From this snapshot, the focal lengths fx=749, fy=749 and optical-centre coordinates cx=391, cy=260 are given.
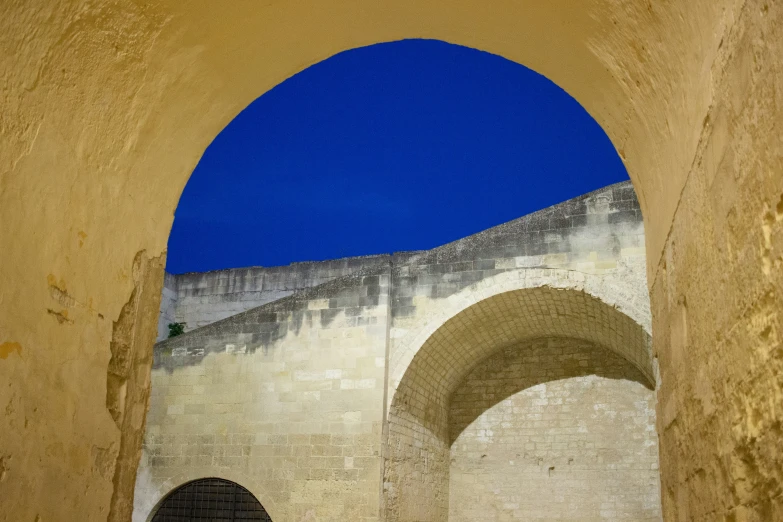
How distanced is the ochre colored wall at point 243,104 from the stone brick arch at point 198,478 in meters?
7.38

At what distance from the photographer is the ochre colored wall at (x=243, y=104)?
6.25 ft

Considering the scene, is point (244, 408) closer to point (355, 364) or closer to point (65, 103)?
point (355, 364)

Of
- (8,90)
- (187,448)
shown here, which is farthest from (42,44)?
(187,448)

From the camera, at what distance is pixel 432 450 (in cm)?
1145

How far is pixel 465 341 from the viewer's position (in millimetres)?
11180

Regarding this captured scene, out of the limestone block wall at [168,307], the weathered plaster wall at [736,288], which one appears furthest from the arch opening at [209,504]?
the weathered plaster wall at [736,288]

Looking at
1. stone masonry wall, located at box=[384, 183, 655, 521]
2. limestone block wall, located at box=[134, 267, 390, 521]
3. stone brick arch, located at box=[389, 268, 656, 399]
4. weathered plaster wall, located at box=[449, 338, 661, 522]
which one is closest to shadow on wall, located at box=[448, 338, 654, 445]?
weathered plaster wall, located at box=[449, 338, 661, 522]

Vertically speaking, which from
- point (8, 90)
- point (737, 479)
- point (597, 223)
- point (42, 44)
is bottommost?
point (737, 479)

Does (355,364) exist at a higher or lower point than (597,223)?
lower

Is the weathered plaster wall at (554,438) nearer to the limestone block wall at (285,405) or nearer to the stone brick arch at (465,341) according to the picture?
→ the stone brick arch at (465,341)

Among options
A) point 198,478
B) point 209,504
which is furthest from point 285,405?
point 209,504

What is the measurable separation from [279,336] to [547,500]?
15.5 ft

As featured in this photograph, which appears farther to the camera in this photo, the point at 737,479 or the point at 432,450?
the point at 432,450

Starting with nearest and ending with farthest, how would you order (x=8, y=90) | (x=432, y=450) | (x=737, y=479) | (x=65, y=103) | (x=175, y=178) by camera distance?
(x=737, y=479) < (x=8, y=90) < (x=65, y=103) < (x=175, y=178) < (x=432, y=450)
